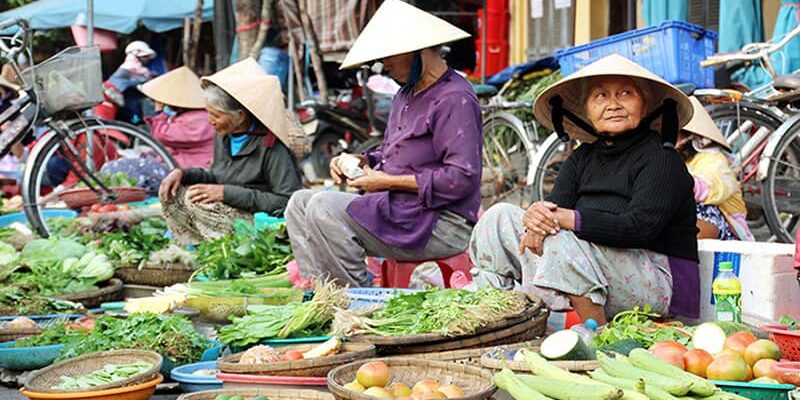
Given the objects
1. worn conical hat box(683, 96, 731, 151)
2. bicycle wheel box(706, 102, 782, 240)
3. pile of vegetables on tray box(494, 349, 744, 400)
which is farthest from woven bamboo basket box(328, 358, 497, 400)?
bicycle wheel box(706, 102, 782, 240)

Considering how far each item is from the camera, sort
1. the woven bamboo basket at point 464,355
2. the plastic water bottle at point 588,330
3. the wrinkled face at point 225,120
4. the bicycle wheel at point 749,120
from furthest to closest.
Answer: the bicycle wheel at point 749,120 → the wrinkled face at point 225,120 → the plastic water bottle at point 588,330 → the woven bamboo basket at point 464,355

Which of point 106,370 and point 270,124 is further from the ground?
point 270,124

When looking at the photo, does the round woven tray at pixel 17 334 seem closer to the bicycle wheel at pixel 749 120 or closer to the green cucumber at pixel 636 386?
the green cucumber at pixel 636 386

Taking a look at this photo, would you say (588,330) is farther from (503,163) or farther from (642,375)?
(503,163)

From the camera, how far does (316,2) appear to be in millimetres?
11258

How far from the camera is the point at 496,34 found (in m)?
11.5

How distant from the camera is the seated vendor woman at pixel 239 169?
20.5 ft

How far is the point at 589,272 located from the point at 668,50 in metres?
3.10

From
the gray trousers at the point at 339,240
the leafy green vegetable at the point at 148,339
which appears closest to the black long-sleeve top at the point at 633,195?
the gray trousers at the point at 339,240

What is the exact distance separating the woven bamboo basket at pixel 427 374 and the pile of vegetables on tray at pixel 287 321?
72 centimetres

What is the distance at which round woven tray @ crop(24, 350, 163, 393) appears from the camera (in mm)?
3598

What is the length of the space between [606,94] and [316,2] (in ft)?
23.7

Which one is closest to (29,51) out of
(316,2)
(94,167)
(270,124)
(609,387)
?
(94,167)

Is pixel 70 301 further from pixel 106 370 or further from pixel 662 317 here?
pixel 662 317
